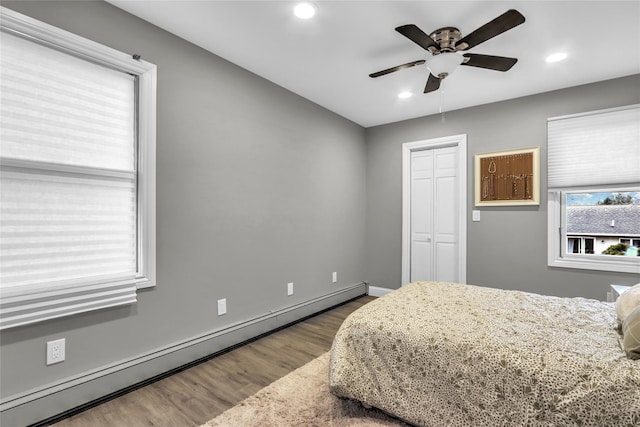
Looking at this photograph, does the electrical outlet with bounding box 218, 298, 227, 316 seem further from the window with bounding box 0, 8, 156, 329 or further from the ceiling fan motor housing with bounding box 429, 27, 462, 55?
the ceiling fan motor housing with bounding box 429, 27, 462, 55

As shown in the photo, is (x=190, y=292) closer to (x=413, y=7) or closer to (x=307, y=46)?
(x=307, y=46)

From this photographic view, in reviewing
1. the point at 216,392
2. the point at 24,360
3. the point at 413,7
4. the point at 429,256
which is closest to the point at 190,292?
the point at 216,392

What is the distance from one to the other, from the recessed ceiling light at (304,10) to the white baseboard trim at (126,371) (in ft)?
8.31

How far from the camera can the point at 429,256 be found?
410 centimetres

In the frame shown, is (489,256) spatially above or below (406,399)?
above

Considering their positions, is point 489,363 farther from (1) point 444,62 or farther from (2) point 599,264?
(2) point 599,264

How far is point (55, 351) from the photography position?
5.69ft

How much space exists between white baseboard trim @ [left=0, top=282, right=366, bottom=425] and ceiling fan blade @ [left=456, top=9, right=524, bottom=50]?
2847mm

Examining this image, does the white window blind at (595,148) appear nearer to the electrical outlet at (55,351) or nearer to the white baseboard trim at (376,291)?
the white baseboard trim at (376,291)

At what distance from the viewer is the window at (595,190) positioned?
2.88 meters

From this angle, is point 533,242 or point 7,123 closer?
point 7,123

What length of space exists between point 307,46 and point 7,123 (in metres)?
1.99

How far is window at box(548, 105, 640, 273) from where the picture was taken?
288 centimetres

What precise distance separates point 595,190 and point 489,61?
1941mm
